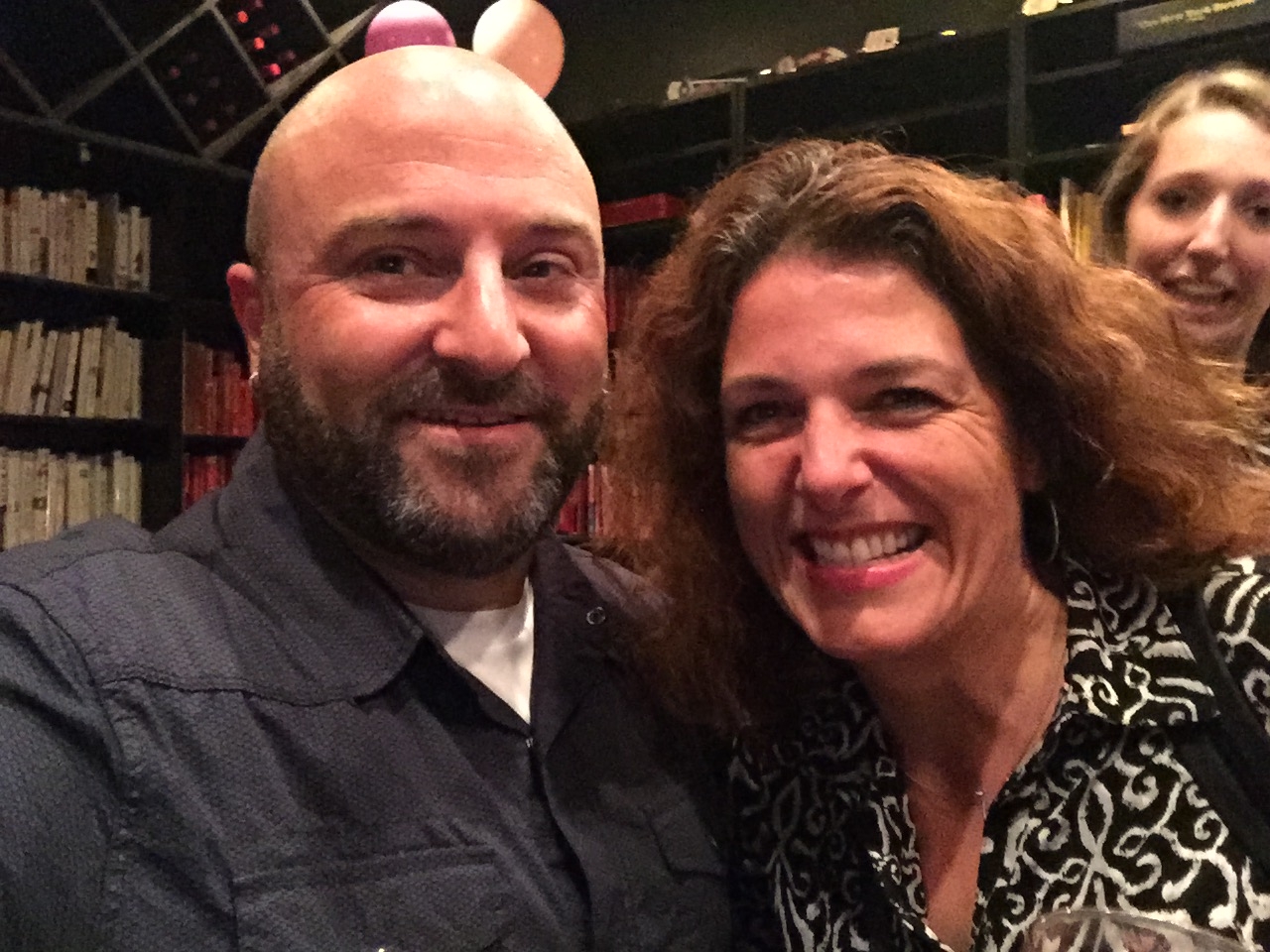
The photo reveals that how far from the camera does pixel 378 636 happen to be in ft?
3.54

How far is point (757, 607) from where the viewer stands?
1.34 metres

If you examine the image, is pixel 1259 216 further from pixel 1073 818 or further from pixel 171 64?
pixel 171 64

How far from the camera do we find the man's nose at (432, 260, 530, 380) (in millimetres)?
1111

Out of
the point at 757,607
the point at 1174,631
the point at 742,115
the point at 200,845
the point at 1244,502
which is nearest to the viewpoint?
the point at 200,845

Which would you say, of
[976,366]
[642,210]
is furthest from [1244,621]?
[642,210]

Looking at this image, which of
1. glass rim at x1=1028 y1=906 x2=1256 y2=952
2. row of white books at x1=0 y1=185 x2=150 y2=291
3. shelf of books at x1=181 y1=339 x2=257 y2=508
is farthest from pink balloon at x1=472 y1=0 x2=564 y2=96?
glass rim at x1=1028 y1=906 x2=1256 y2=952

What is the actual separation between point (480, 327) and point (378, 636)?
32 cm

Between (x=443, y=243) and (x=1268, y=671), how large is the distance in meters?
0.87

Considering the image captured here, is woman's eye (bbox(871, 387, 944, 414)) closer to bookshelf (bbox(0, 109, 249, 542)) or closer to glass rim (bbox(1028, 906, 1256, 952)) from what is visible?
glass rim (bbox(1028, 906, 1256, 952))

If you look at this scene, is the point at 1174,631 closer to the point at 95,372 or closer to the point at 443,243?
the point at 443,243

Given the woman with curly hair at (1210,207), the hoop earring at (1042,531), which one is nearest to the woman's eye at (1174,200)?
the woman with curly hair at (1210,207)

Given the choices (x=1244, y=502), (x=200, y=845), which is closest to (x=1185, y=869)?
(x=1244, y=502)

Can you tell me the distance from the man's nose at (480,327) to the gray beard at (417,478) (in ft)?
0.06

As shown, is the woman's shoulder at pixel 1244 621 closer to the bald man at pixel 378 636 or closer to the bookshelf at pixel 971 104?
the bald man at pixel 378 636
